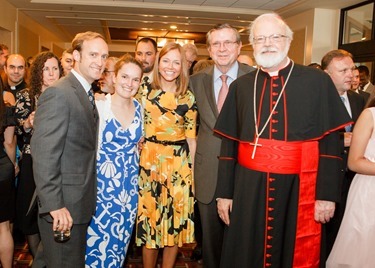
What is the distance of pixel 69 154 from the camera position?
2.05 meters

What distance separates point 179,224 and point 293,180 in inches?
41.2

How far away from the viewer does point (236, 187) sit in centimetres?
243

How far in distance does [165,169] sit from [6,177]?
1074 millimetres

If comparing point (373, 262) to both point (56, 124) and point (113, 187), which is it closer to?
point (113, 187)

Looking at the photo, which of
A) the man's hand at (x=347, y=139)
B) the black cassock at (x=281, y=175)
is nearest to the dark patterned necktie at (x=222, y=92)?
the black cassock at (x=281, y=175)

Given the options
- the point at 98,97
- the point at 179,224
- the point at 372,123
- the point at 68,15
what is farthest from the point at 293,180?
the point at 68,15

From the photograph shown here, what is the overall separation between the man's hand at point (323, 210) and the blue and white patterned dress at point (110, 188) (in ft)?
4.03

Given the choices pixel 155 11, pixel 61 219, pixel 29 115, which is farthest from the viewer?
pixel 155 11

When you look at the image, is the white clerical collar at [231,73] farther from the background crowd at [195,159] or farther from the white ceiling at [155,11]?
the white ceiling at [155,11]


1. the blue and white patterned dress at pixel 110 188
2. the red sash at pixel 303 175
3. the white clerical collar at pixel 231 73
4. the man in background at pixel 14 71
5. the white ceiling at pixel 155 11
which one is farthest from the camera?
the white ceiling at pixel 155 11

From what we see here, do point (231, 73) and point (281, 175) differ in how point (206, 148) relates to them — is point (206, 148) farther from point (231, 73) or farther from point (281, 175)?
point (281, 175)

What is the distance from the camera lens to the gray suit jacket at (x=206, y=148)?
110 inches

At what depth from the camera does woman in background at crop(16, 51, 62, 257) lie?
3094 millimetres

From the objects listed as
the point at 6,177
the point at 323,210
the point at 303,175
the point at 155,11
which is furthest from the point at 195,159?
the point at 155,11
